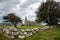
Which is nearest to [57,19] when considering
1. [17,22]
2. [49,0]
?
[49,0]

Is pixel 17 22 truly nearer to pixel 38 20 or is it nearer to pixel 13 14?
pixel 13 14

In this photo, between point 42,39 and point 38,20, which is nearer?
point 42,39

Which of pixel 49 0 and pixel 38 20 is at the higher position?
pixel 49 0

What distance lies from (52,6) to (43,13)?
6.52m

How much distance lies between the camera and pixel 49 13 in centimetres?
7750

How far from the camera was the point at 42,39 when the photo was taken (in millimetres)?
28094

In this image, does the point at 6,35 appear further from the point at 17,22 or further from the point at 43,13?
the point at 17,22

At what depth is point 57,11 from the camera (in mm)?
74875

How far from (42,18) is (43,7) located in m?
4.32

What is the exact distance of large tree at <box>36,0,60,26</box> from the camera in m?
75.2

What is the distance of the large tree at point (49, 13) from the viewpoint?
7525cm

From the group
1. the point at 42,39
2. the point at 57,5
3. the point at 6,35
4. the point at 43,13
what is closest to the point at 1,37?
the point at 6,35

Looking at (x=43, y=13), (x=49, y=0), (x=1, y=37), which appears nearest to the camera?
(x=1, y=37)

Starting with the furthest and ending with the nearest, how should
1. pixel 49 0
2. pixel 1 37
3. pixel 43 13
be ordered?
pixel 49 0, pixel 43 13, pixel 1 37
